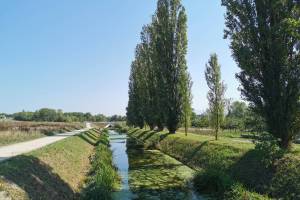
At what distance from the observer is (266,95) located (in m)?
17.4

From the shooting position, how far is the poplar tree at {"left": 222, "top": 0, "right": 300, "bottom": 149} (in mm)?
16734

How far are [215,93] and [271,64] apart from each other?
15635 mm

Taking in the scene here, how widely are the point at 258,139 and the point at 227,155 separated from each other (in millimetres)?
2604

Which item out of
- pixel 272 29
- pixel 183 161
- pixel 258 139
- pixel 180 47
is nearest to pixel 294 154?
pixel 258 139

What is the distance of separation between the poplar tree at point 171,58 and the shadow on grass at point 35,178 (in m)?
20.1

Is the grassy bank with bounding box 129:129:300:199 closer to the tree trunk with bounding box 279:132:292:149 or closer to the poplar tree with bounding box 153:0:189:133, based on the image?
the tree trunk with bounding box 279:132:292:149

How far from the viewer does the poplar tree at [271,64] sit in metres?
16.7

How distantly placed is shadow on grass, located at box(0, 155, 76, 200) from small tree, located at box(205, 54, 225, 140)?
63.4 ft

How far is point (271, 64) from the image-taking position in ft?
56.5

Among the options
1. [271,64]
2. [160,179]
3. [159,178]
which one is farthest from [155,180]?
[271,64]

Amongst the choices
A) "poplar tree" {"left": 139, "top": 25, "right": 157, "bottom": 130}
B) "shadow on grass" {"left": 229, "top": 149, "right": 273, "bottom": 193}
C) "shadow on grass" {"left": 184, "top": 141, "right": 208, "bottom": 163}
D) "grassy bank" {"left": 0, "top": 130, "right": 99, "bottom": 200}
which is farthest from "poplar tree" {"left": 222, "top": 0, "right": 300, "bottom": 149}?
"poplar tree" {"left": 139, "top": 25, "right": 157, "bottom": 130}

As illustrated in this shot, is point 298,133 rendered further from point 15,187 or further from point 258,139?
point 15,187

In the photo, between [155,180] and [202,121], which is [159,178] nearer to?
[155,180]

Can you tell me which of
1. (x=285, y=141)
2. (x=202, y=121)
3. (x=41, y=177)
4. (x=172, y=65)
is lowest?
(x=41, y=177)
